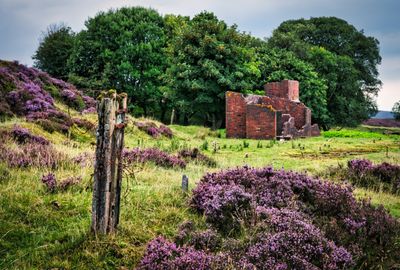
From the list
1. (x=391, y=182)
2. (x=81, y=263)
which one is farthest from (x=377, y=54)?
(x=81, y=263)

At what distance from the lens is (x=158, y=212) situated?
21.2 feet

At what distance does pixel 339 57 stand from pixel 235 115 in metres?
Answer: 24.0

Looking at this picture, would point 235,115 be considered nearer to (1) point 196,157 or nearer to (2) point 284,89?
(2) point 284,89

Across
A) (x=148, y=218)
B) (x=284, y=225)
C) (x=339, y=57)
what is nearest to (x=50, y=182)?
(x=148, y=218)

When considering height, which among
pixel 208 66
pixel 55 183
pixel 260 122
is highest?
pixel 208 66

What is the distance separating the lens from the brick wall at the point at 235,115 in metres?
27.1

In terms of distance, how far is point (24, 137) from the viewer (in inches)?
462

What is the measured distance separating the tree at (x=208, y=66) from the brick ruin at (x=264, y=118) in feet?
13.1

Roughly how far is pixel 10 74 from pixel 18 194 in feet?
52.8

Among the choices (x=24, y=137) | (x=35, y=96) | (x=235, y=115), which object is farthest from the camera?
(x=235, y=115)

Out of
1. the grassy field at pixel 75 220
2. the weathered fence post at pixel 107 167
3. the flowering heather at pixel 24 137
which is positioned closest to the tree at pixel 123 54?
the flowering heather at pixel 24 137

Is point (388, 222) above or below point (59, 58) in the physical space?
below

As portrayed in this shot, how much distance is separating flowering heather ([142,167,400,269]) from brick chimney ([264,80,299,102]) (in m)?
24.9

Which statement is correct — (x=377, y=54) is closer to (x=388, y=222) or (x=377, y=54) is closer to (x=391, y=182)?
(x=391, y=182)
